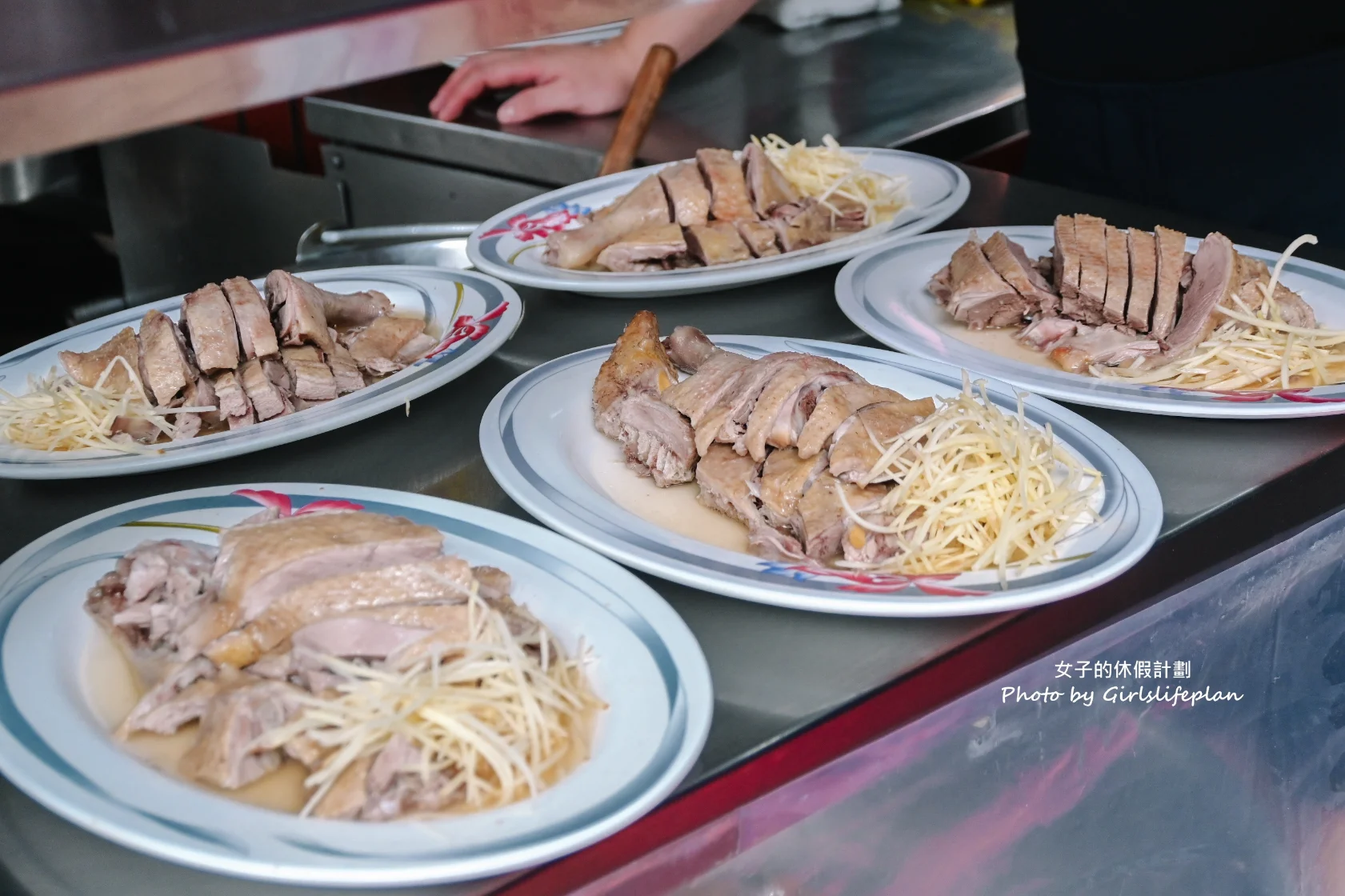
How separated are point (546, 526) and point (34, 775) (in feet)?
2.63

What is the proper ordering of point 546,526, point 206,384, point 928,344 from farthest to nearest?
1. point 928,344
2. point 206,384
3. point 546,526

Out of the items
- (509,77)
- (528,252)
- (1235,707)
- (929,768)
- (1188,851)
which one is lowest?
(1188,851)

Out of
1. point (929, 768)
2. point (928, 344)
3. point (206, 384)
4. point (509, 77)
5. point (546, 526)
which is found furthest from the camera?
point (509, 77)

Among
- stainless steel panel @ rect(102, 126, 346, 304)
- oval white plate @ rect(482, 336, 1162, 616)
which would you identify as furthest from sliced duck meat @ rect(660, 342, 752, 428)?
stainless steel panel @ rect(102, 126, 346, 304)

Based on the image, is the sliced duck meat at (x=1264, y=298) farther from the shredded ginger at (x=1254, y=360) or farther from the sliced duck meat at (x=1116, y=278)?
the sliced duck meat at (x=1116, y=278)

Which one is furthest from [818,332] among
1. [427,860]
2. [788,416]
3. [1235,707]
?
[427,860]

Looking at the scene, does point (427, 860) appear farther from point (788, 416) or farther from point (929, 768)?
point (788, 416)

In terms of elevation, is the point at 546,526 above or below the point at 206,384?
below

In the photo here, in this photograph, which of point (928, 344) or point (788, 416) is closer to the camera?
point (788, 416)

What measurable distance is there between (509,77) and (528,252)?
4.83 ft

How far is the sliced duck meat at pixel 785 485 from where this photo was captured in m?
1.88

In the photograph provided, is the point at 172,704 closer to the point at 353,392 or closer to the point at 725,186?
the point at 353,392

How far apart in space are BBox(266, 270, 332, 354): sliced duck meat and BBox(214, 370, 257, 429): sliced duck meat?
0.59 feet

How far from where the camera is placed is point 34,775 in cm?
126
